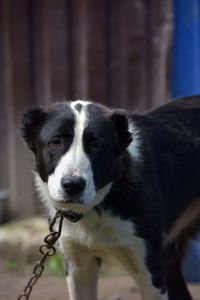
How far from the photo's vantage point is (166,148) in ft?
13.2

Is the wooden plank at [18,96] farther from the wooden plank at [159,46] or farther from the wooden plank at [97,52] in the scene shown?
the wooden plank at [159,46]

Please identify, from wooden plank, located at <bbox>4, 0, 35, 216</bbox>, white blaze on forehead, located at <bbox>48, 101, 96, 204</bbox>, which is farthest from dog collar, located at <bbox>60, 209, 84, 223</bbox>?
wooden plank, located at <bbox>4, 0, 35, 216</bbox>

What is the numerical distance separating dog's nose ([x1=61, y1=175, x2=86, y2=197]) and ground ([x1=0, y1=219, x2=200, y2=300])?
204 cm

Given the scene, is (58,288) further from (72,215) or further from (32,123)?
(32,123)

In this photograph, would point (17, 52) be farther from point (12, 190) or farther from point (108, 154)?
point (108, 154)

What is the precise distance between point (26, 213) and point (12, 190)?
0.24m

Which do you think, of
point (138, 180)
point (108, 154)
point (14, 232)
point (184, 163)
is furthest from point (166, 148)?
point (14, 232)

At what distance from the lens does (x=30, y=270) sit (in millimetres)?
5469

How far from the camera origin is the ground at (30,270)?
16.4ft

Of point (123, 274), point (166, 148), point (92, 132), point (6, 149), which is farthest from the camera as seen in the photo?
point (6, 149)

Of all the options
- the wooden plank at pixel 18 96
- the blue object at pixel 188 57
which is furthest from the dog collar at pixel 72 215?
the wooden plank at pixel 18 96

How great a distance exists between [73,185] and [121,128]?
1.75 feet

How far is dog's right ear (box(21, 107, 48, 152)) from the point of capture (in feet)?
11.2

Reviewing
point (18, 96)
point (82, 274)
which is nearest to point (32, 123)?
point (82, 274)
